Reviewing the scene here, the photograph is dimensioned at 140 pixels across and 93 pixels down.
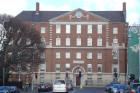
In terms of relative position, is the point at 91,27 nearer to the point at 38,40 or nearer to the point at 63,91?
the point at 38,40

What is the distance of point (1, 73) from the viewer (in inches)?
3593

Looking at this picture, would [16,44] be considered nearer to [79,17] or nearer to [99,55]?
[79,17]

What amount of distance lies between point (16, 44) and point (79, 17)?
125 ft

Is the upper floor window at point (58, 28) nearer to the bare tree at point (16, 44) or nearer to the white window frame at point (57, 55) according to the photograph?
the white window frame at point (57, 55)

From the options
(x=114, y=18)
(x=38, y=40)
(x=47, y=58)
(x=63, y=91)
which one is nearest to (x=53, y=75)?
(x=47, y=58)

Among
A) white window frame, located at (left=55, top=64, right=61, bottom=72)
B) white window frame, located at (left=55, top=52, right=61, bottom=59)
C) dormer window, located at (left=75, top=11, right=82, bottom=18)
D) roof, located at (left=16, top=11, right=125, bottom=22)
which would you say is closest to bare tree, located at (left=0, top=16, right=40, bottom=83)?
white window frame, located at (left=55, top=64, right=61, bottom=72)

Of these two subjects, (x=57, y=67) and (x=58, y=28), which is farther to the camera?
(x=58, y=28)

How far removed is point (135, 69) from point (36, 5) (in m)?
80.9

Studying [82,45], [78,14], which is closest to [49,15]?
[78,14]

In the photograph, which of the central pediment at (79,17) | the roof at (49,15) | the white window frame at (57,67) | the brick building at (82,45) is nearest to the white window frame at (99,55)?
the brick building at (82,45)

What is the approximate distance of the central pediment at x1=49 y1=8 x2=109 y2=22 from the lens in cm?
12988

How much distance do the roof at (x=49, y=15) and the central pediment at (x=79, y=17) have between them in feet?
9.59

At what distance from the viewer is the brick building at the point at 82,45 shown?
5108 inches

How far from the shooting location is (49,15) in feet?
442
